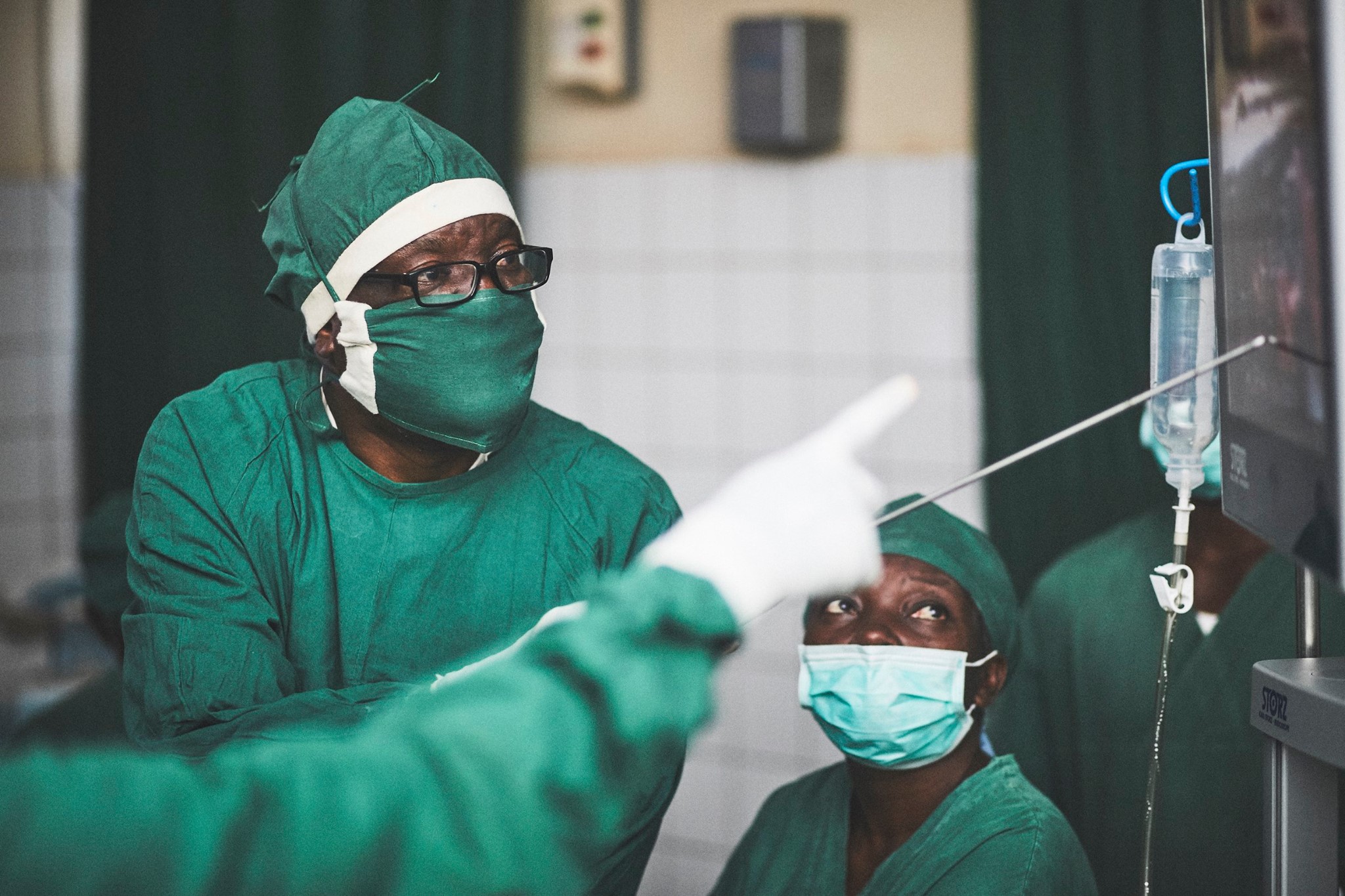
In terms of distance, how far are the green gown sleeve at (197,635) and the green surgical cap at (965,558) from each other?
0.77 metres

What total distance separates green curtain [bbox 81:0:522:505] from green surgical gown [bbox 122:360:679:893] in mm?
1789

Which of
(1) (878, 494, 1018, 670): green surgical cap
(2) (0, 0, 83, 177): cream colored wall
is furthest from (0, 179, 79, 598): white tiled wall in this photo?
(1) (878, 494, 1018, 670): green surgical cap

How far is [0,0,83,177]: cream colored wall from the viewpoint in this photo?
140 inches

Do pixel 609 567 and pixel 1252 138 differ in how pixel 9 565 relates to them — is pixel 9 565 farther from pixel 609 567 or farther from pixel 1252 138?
pixel 1252 138

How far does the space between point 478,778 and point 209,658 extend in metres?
Answer: 0.59

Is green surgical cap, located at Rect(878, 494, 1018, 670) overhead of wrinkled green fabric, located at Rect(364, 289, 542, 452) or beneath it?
beneath

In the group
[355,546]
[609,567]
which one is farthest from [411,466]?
[609,567]

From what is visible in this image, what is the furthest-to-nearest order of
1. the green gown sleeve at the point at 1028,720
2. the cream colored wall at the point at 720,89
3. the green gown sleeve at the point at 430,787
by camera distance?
the cream colored wall at the point at 720,89, the green gown sleeve at the point at 1028,720, the green gown sleeve at the point at 430,787

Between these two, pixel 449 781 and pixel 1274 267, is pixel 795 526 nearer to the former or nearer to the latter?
pixel 449 781

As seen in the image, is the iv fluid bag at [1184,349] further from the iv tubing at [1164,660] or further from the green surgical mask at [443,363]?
the green surgical mask at [443,363]

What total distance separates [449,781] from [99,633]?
193cm

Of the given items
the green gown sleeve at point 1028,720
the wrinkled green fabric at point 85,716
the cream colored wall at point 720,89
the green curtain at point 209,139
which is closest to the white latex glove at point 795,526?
the green gown sleeve at point 1028,720

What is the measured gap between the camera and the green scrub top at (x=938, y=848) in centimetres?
149

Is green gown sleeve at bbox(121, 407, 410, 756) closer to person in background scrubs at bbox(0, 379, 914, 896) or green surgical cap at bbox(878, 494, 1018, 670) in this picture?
person in background scrubs at bbox(0, 379, 914, 896)
